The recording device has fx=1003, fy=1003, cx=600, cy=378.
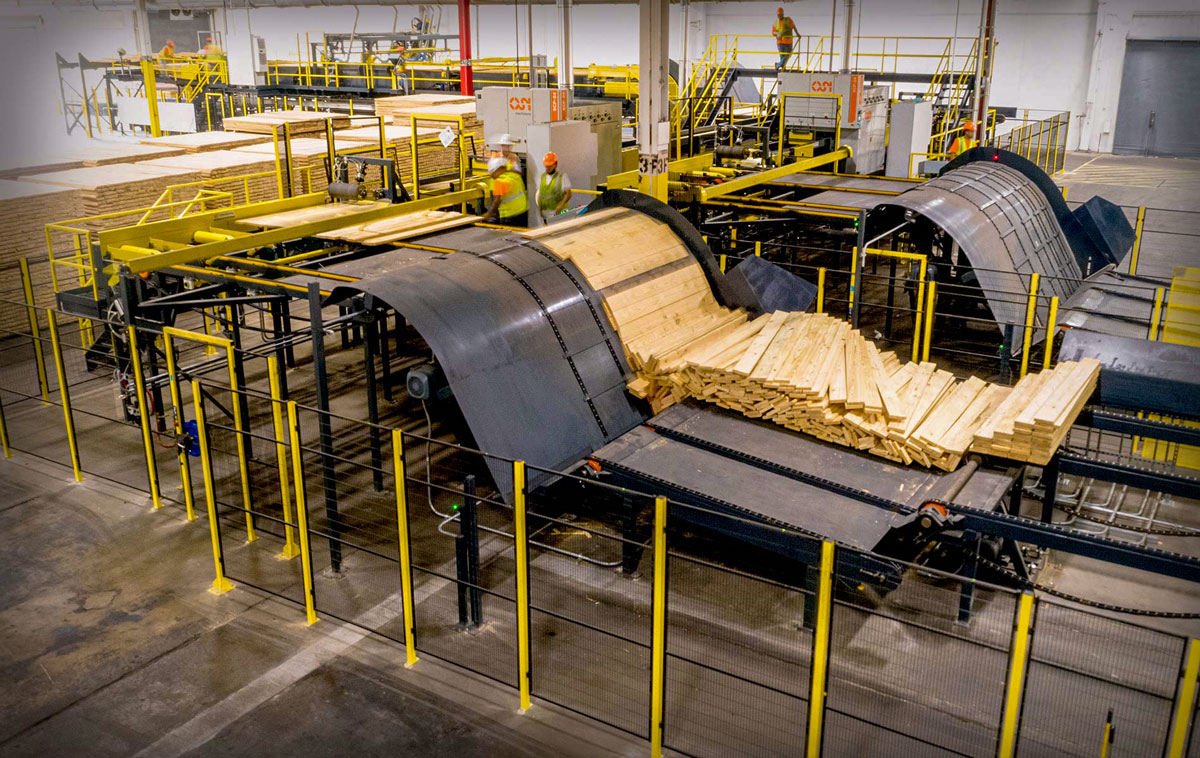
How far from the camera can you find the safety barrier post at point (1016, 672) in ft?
18.6

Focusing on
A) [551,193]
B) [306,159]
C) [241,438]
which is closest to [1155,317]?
[551,193]

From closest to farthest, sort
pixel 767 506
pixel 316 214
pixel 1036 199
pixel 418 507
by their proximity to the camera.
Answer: pixel 767 506 < pixel 418 507 < pixel 316 214 < pixel 1036 199

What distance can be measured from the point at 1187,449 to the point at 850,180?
851cm

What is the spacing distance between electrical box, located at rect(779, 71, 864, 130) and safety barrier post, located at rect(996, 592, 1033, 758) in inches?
599

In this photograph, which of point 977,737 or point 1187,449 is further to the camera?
point 1187,449

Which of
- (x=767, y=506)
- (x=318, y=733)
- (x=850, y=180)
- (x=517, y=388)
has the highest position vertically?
(x=850, y=180)

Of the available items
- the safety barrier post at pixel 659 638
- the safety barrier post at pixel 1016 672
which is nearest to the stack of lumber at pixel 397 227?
the safety barrier post at pixel 659 638

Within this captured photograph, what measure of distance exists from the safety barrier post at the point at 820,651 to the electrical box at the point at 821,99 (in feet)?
49.2

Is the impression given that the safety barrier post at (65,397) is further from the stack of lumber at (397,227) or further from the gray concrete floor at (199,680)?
the stack of lumber at (397,227)

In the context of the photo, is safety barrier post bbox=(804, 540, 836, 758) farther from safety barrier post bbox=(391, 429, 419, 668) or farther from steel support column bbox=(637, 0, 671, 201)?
steel support column bbox=(637, 0, 671, 201)

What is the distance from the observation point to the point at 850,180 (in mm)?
18172

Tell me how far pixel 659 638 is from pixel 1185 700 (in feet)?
10.0

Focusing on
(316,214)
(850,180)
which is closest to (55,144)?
(316,214)

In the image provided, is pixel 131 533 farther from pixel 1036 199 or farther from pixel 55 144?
pixel 55 144
